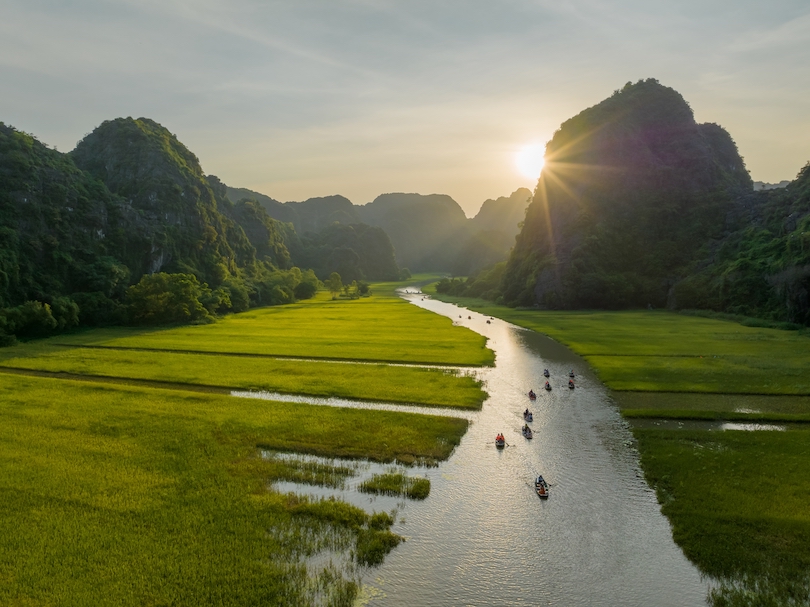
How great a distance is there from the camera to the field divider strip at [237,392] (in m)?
36.3

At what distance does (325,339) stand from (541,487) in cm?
4849

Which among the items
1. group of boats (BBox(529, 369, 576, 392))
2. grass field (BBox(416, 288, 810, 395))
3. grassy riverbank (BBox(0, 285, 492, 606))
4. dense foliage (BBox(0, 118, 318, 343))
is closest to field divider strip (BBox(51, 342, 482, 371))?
grassy riverbank (BBox(0, 285, 492, 606))

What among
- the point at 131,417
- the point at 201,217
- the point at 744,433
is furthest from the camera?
the point at 201,217

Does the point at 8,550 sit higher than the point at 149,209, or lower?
lower

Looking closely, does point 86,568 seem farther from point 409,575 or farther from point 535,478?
point 535,478

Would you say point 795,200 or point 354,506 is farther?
point 795,200

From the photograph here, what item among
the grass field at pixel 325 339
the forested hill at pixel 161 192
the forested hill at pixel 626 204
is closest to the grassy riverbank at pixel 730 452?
the grass field at pixel 325 339

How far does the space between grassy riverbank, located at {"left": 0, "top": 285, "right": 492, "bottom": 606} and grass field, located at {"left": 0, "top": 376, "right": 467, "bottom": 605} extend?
0.07 metres

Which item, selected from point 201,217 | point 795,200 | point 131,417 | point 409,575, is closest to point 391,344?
point 131,417

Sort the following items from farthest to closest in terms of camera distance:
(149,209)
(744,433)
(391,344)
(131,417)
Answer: (149,209), (391,344), (131,417), (744,433)

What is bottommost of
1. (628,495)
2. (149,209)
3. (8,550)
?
(8,550)

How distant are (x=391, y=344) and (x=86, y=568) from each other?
47348mm

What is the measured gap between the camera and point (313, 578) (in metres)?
16.4

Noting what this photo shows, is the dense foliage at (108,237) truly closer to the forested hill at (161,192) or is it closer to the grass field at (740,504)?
the forested hill at (161,192)
